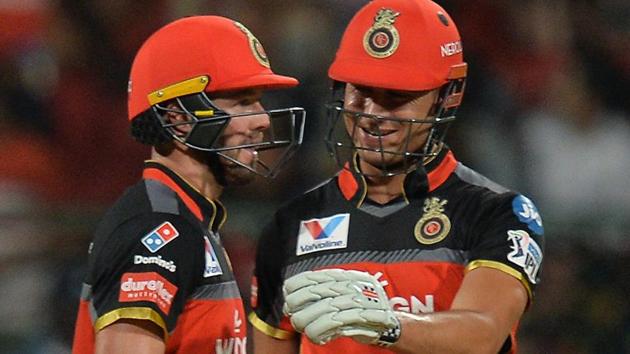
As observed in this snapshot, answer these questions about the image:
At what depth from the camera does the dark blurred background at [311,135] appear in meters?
5.04

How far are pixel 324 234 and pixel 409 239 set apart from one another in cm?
22

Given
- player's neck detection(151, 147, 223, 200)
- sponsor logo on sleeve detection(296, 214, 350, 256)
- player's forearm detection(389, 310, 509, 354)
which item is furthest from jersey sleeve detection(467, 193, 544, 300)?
player's neck detection(151, 147, 223, 200)

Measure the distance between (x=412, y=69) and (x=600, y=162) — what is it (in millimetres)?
2561

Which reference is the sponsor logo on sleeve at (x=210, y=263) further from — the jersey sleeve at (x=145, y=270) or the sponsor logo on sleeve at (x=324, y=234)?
the sponsor logo on sleeve at (x=324, y=234)

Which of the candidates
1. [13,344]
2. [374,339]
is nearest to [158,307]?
[374,339]

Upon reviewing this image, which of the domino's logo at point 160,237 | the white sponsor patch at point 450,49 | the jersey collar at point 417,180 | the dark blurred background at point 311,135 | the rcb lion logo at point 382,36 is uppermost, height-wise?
the rcb lion logo at point 382,36

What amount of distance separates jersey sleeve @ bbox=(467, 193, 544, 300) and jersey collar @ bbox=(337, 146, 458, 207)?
166 millimetres

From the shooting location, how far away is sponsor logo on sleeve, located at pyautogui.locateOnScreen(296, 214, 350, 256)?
3.07 metres

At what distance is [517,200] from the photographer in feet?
9.77

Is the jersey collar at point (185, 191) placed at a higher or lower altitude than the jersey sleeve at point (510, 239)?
higher

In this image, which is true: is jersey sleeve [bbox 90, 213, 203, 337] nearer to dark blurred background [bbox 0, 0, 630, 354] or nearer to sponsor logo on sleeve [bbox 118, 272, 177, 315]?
sponsor logo on sleeve [bbox 118, 272, 177, 315]

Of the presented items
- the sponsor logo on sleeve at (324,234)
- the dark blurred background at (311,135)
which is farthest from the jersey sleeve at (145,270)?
the dark blurred background at (311,135)

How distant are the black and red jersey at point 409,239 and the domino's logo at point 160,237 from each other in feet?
1.51

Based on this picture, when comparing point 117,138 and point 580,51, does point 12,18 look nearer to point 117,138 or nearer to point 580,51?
point 117,138
